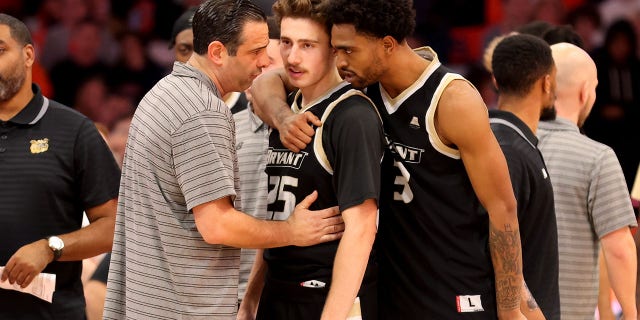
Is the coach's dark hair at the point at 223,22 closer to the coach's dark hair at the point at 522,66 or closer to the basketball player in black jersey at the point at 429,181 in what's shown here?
the basketball player in black jersey at the point at 429,181

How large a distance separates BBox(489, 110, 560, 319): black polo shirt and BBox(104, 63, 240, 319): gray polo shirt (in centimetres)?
126

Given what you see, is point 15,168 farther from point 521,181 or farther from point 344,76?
point 521,181

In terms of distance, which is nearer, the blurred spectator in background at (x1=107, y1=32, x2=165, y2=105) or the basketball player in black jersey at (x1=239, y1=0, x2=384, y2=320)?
the basketball player in black jersey at (x1=239, y1=0, x2=384, y2=320)

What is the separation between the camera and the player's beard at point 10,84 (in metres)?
4.04

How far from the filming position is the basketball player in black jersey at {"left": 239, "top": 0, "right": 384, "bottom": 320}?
127 inches

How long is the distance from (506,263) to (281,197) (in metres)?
0.84

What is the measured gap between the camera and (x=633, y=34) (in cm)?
751

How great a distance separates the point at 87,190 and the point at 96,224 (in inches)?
5.8

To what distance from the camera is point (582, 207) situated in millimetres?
4555

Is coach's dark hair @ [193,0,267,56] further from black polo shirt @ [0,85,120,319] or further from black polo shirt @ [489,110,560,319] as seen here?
black polo shirt @ [489,110,560,319]

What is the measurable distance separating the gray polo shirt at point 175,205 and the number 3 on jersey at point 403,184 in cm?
58

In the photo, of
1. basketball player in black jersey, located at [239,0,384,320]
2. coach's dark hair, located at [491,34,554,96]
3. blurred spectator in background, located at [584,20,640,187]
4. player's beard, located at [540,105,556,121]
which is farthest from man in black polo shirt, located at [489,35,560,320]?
blurred spectator in background, located at [584,20,640,187]

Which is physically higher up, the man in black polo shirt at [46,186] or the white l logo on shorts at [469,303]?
the man in black polo shirt at [46,186]

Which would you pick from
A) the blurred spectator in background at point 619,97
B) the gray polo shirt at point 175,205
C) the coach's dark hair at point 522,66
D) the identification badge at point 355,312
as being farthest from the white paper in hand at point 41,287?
the blurred spectator in background at point 619,97
